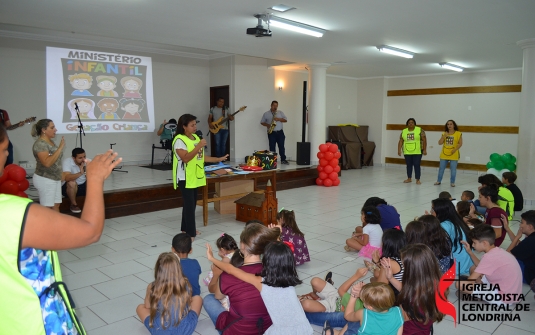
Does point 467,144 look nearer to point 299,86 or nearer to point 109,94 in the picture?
point 299,86

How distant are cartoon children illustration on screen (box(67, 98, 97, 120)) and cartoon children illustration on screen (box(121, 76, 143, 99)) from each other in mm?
534

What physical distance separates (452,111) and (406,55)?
3.96m

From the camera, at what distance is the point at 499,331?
2871 mm

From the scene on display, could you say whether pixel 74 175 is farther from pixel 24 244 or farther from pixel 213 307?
pixel 24 244

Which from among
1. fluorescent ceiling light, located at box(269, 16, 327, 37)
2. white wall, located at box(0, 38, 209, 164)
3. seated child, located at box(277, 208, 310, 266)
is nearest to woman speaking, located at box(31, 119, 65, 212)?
seated child, located at box(277, 208, 310, 266)

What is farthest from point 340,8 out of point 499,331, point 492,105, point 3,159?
point 492,105

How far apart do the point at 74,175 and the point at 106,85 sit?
5.11ft

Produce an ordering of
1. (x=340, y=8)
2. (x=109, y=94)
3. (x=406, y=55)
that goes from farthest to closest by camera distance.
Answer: (x=406, y=55) → (x=109, y=94) → (x=340, y=8)

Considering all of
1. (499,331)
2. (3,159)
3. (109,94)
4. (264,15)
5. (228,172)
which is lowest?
(499,331)

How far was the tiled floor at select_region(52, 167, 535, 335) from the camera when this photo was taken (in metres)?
3.01

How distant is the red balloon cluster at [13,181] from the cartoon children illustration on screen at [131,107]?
5.77 feet

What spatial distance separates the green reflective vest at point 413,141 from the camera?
363 inches

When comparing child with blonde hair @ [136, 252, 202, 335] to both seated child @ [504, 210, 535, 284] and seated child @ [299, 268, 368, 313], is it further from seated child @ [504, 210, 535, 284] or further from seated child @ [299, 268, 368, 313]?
seated child @ [504, 210, 535, 284]

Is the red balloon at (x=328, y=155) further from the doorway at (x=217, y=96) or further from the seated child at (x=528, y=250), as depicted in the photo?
the seated child at (x=528, y=250)
